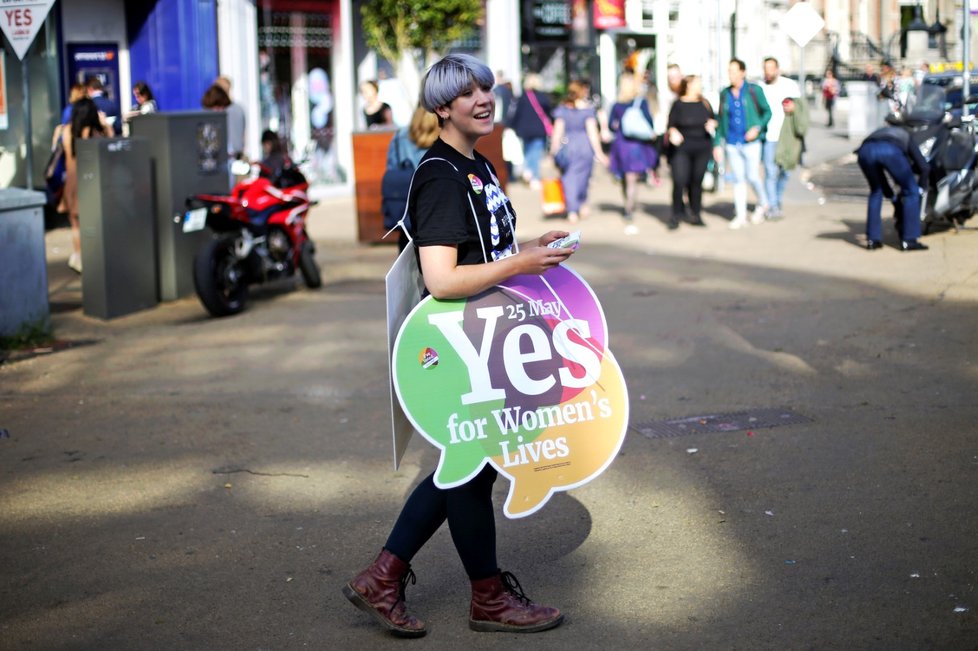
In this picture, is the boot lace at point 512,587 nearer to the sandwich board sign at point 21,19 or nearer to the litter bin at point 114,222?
the litter bin at point 114,222

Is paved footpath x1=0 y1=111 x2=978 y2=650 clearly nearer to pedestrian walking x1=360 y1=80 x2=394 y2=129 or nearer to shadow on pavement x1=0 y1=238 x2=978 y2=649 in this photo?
shadow on pavement x1=0 y1=238 x2=978 y2=649

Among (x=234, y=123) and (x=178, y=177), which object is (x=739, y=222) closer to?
(x=234, y=123)

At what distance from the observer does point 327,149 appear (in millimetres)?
23562

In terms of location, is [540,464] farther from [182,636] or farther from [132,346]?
[132,346]

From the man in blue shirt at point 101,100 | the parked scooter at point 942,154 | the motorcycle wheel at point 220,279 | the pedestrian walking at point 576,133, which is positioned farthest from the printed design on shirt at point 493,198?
the pedestrian walking at point 576,133

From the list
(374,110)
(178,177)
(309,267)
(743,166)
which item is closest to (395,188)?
(309,267)

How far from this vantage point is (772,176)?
15883 mm

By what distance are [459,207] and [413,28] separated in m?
21.0

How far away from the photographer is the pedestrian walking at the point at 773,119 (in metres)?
15.5

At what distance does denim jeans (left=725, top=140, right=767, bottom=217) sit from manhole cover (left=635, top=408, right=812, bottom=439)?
863cm

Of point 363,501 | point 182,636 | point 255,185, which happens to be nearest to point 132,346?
point 255,185

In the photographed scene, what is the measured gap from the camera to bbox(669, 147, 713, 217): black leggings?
15672mm

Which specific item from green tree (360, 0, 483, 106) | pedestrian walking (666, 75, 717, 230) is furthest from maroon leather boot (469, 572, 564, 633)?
green tree (360, 0, 483, 106)

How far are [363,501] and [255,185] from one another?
20.1 feet
